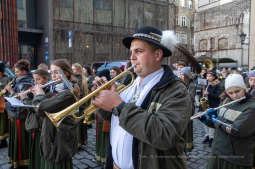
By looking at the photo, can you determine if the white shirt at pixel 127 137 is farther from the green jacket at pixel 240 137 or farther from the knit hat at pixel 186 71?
the knit hat at pixel 186 71

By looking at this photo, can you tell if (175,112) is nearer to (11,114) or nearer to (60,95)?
(60,95)

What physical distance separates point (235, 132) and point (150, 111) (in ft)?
5.67

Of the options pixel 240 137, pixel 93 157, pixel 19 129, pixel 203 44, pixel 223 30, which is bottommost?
pixel 93 157

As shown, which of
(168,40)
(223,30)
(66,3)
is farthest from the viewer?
(223,30)

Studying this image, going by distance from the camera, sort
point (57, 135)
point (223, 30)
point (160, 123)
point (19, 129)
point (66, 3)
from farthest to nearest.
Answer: point (223, 30)
point (66, 3)
point (19, 129)
point (57, 135)
point (160, 123)

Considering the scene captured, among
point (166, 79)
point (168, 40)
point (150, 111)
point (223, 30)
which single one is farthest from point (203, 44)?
point (150, 111)

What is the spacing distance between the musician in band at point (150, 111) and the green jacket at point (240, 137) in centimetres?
143

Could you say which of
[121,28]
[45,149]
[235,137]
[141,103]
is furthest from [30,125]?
[121,28]

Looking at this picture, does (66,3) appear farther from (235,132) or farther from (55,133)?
(235,132)

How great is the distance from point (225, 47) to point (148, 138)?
35.9 meters

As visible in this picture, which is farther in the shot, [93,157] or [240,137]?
[93,157]

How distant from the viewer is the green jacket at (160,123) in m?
1.54

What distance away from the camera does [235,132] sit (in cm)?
283

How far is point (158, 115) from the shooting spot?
162 cm
